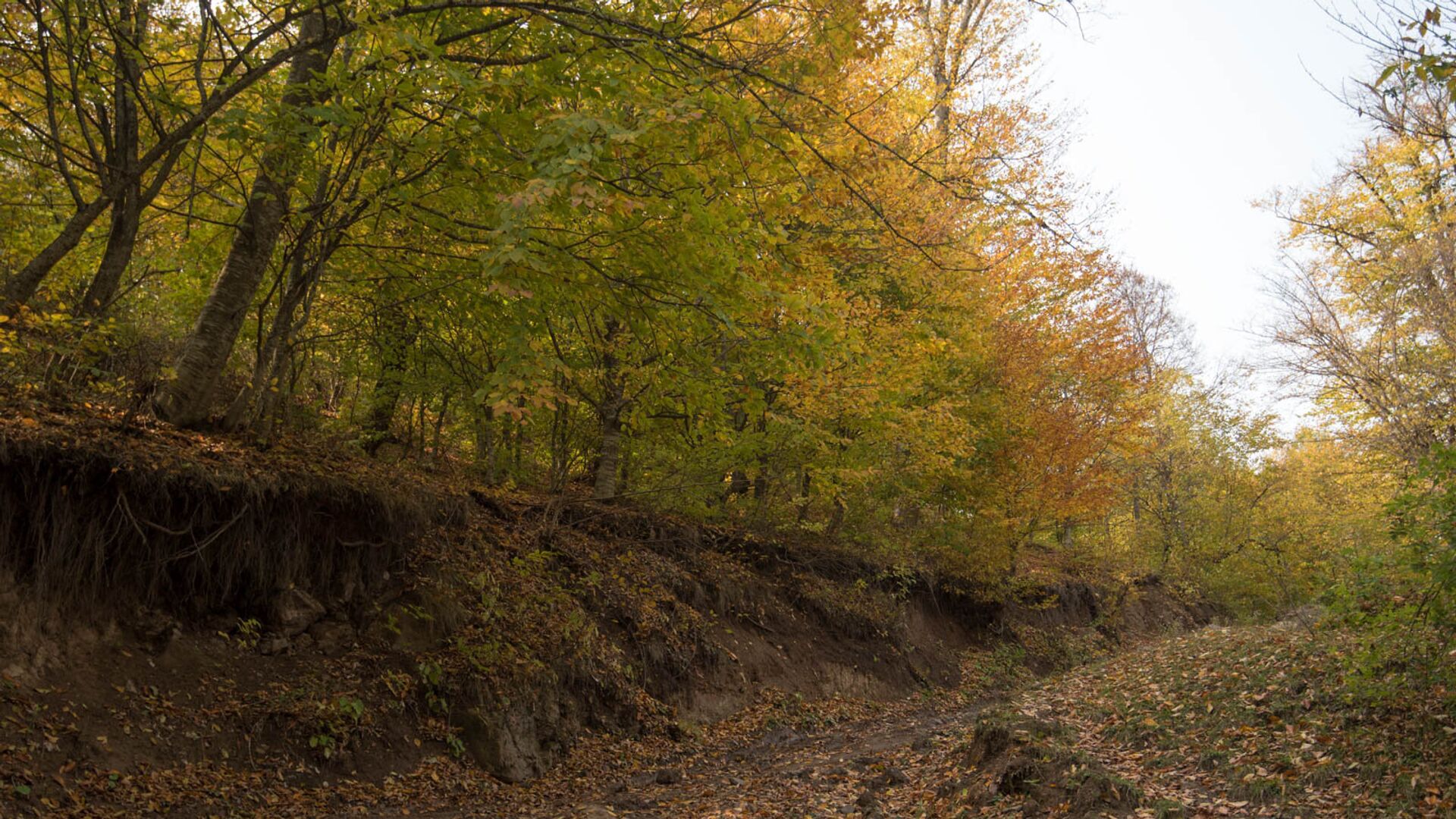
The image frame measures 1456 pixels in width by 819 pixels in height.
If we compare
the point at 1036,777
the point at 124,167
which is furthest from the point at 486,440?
the point at 1036,777

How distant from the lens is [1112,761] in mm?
6973

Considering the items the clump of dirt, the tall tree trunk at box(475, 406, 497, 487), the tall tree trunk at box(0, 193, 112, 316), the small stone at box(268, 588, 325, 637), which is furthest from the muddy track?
the tall tree trunk at box(0, 193, 112, 316)

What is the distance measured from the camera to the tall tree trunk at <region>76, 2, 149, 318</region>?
19.0ft

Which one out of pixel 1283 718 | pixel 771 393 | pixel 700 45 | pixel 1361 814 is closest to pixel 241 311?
pixel 700 45

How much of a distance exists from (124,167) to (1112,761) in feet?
31.5

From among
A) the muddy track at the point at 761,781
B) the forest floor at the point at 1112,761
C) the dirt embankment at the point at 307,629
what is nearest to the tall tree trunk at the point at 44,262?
the dirt embankment at the point at 307,629

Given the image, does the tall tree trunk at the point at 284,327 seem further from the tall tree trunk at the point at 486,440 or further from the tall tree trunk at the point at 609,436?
the tall tree trunk at the point at 609,436

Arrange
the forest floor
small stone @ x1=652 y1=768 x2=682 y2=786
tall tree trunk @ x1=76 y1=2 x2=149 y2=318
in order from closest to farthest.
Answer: the forest floor < tall tree trunk @ x1=76 y1=2 x2=149 y2=318 < small stone @ x1=652 y1=768 x2=682 y2=786

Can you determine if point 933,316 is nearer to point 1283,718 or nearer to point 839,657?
point 839,657

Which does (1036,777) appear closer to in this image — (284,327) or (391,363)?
(284,327)

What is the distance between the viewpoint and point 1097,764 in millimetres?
6469

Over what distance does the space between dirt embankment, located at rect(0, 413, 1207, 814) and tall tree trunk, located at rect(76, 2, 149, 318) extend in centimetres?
112

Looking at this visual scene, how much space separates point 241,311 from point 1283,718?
9.85 metres

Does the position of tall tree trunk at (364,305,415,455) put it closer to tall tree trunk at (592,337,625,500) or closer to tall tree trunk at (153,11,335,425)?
tall tree trunk at (153,11,335,425)
